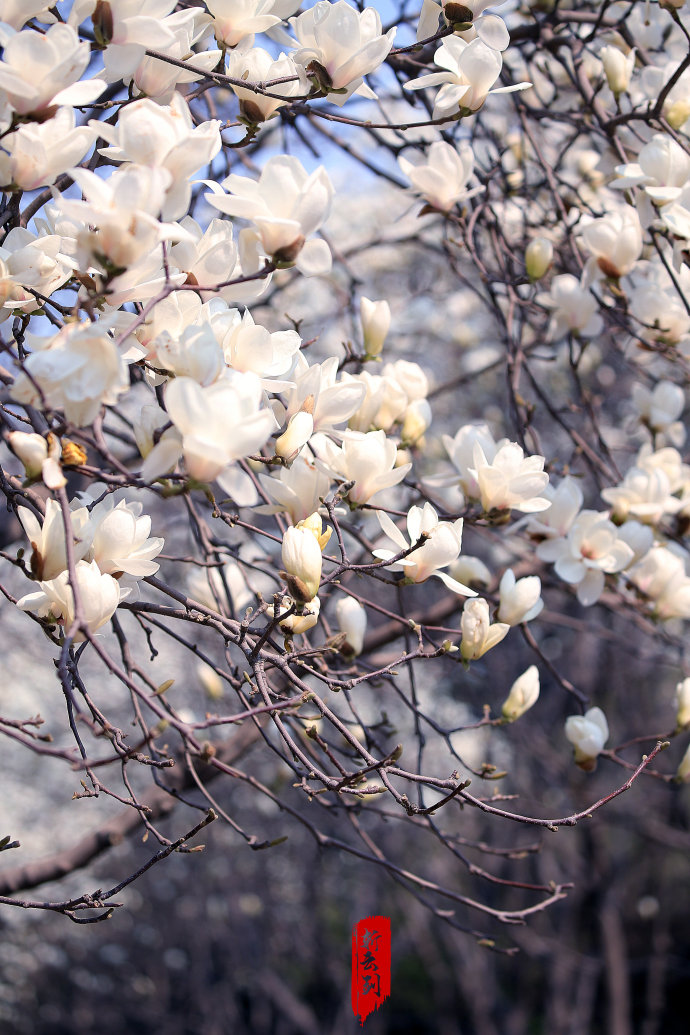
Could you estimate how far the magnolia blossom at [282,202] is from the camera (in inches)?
27.4

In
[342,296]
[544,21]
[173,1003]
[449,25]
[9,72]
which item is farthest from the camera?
[173,1003]

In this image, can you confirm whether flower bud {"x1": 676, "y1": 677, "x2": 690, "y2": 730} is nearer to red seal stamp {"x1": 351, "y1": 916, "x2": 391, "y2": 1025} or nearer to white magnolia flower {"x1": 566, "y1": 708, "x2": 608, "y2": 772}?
white magnolia flower {"x1": 566, "y1": 708, "x2": 608, "y2": 772}

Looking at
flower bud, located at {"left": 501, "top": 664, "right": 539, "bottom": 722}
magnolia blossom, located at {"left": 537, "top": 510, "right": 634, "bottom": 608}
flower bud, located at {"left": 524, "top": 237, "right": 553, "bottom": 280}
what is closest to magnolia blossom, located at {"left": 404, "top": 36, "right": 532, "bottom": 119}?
flower bud, located at {"left": 524, "top": 237, "right": 553, "bottom": 280}

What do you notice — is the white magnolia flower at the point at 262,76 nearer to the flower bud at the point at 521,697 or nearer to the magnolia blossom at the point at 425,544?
the magnolia blossom at the point at 425,544

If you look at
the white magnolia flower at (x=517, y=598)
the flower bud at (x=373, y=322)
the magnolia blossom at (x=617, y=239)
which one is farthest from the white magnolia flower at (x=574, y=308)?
the white magnolia flower at (x=517, y=598)

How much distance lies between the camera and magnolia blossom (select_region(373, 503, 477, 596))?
2.95ft

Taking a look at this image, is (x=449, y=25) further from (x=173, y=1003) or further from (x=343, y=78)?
(x=173, y=1003)

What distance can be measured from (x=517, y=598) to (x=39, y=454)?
0.61 m

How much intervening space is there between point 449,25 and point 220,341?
492 millimetres

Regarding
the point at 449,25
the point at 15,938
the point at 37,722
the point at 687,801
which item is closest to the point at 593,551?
the point at 449,25

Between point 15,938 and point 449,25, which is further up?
point 449,25

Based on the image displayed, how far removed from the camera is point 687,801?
473cm

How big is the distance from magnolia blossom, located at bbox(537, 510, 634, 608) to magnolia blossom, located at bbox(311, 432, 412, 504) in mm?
388

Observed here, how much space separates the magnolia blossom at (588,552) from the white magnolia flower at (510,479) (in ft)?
0.63
